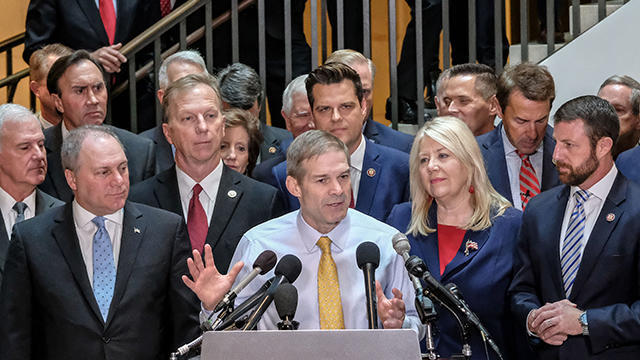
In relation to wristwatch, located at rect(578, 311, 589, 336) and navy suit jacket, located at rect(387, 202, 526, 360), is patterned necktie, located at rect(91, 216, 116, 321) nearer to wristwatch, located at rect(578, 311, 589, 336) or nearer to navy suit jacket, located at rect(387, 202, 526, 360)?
navy suit jacket, located at rect(387, 202, 526, 360)

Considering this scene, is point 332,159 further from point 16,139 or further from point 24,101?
point 24,101

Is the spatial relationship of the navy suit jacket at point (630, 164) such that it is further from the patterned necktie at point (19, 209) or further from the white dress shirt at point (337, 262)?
the patterned necktie at point (19, 209)

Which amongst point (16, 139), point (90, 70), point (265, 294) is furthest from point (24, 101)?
point (265, 294)

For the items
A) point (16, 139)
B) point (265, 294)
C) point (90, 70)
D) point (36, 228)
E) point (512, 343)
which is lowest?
point (512, 343)

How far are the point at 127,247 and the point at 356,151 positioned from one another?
1061 mm

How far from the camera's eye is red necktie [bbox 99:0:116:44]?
219 inches

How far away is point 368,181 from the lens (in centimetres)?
395

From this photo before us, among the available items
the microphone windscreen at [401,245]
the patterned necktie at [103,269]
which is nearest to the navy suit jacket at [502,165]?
the microphone windscreen at [401,245]

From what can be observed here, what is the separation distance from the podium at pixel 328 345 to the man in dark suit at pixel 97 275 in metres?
1.13

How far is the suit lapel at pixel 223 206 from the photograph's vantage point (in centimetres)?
383

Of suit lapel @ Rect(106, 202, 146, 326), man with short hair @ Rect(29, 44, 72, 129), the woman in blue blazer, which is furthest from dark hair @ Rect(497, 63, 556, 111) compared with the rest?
man with short hair @ Rect(29, 44, 72, 129)

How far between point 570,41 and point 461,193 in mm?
1977

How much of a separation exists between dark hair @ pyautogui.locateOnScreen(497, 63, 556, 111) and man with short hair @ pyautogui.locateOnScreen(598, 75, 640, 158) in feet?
1.53

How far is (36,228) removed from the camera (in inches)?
137
